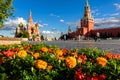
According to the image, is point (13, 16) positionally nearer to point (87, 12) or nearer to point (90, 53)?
point (90, 53)

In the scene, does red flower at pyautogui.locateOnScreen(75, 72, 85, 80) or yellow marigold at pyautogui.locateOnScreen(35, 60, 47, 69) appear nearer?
red flower at pyautogui.locateOnScreen(75, 72, 85, 80)

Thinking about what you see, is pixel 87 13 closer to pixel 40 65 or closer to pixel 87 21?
pixel 87 21

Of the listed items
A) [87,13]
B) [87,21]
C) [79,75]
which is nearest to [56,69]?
[79,75]

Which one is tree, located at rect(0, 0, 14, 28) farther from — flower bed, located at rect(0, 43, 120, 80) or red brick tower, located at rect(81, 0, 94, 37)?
red brick tower, located at rect(81, 0, 94, 37)

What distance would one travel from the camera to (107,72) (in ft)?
14.0

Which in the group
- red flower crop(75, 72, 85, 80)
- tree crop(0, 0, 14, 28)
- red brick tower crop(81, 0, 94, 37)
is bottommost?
red flower crop(75, 72, 85, 80)

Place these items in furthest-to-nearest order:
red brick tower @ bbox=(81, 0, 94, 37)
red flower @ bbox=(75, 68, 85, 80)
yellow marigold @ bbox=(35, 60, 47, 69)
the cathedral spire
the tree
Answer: the cathedral spire < red brick tower @ bbox=(81, 0, 94, 37) < the tree < yellow marigold @ bbox=(35, 60, 47, 69) < red flower @ bbox=(75, 68, 85, 80)

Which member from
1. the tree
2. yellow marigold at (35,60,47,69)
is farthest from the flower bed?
the tree

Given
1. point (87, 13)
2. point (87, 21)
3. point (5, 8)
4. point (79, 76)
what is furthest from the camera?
point (87, 13)

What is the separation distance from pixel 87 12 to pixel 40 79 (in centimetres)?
17188

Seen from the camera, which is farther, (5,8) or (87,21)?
(87,21)

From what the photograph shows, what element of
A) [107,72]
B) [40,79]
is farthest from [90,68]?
[40,79]

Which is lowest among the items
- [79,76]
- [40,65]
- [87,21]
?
[79,76]

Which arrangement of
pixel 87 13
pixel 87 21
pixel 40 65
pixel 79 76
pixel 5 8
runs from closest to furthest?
pixel 79 76 → pixel 40 65 → pixel 5 8 → pixel 87 21 → pixel 87 13
